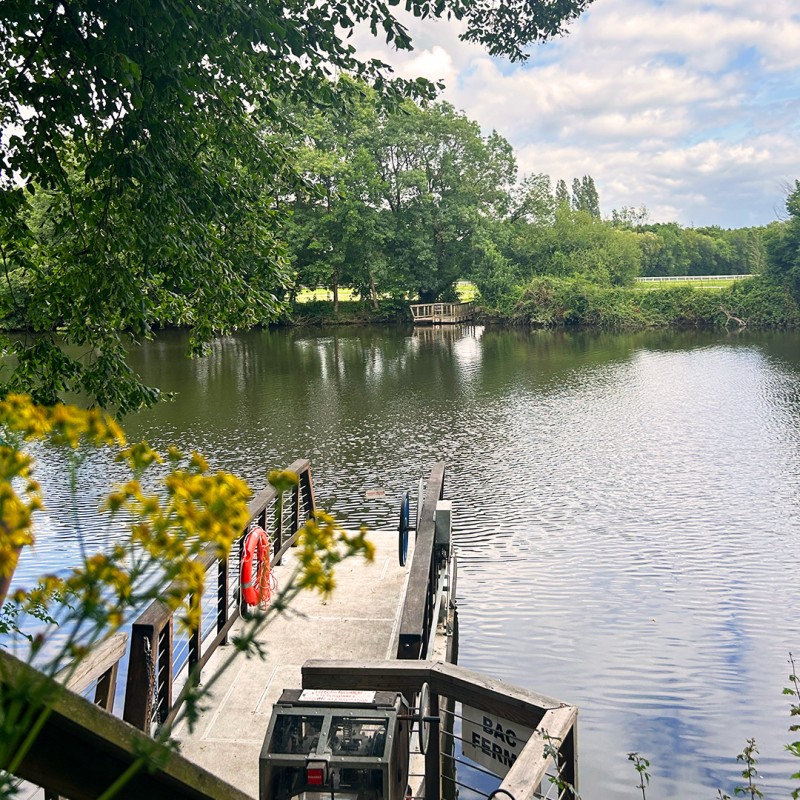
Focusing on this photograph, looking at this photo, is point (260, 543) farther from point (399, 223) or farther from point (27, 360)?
point (399, 223)

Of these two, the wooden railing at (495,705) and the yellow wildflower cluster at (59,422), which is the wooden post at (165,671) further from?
the yellow wildflower cluster at (59,422)

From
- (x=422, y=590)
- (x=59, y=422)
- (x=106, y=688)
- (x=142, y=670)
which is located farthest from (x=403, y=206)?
(x=59, y=422)

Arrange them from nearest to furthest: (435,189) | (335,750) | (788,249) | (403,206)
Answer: (335,750) → (788,249) → (403,206) → (435,189)

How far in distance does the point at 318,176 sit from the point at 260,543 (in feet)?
130

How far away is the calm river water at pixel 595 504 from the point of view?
8680 millimetres

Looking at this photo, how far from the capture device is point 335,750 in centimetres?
412

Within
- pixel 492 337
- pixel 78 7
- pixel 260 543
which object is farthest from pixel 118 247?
pixel 492 337

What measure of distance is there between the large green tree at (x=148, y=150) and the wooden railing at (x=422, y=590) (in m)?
2.47

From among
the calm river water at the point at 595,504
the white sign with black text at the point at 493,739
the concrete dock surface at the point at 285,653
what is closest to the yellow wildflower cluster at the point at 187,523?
the white sign with black text at the point at 493,739

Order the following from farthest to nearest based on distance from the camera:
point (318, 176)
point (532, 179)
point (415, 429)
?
point (532, 179) < point (318, 176) < point (415, 429)

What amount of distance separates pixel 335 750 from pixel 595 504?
11219mm

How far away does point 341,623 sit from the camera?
8117mm

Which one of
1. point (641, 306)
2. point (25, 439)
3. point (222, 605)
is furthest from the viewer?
point (641, 306)

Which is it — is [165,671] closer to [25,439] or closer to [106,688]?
[106,688]
